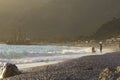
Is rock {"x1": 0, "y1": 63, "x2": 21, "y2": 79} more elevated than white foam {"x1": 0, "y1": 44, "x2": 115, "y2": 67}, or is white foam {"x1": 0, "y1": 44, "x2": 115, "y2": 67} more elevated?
rock {"x1": 0, "y1": 63, "x2": 21, "y2": 79}

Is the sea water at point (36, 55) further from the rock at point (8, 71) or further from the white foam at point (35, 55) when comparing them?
the rock at point (8, 71)

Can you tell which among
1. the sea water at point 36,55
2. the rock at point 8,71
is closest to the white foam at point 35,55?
the sea water at point 36,55

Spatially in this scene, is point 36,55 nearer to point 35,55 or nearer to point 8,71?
point 35,55

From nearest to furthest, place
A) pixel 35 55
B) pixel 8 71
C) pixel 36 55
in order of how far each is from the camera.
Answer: pixel 8 71, pixel 35 55, pixel 36 55

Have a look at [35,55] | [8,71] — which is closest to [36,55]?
[35,55]

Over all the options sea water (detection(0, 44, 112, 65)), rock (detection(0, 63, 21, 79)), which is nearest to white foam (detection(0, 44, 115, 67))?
sea water (detection(0, 44, 112, 65))

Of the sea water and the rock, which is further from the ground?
the rock

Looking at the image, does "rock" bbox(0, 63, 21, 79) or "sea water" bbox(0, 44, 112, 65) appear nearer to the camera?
"rock" bbox(0, 63, 21, 79)

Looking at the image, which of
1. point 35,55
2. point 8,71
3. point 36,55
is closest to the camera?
point 8,71

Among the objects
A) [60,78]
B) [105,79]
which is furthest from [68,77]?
[105,79]

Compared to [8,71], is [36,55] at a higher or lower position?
lower

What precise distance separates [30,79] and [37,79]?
31 centimetres

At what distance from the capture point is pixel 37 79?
12641 millimetres

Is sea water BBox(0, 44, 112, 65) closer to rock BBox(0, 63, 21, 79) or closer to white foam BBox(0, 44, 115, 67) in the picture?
white foam BBox(0, 44, 115, 67)
